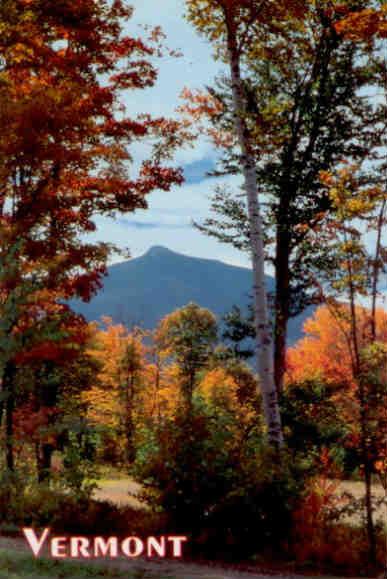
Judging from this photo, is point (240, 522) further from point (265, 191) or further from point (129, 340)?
point (129, 340)

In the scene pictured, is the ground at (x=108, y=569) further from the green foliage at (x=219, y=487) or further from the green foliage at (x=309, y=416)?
the green foliage at (x=309, y=416)

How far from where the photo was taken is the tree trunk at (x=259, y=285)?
9.45 m

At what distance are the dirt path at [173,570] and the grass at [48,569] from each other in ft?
0.67

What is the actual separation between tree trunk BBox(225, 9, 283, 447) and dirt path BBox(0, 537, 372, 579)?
79.0 inches

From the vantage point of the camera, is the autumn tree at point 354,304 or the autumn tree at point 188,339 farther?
the autumn tree at point 188,339

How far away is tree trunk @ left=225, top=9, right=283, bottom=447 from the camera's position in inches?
372

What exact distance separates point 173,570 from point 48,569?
1473mm

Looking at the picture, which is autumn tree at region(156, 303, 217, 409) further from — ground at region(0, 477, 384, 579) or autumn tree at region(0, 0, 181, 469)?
ground at region(0, 477, 384, 579)

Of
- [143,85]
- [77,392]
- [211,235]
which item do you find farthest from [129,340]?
[143,85]

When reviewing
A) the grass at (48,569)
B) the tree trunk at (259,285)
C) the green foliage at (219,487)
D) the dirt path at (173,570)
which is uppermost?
the tree trunk at (259,285)

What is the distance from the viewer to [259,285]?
9.81 meters

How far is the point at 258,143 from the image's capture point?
1498cm

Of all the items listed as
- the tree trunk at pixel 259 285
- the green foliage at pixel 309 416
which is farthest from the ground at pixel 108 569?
the green foliage at pixel 309 416

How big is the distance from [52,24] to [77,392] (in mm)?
15089
